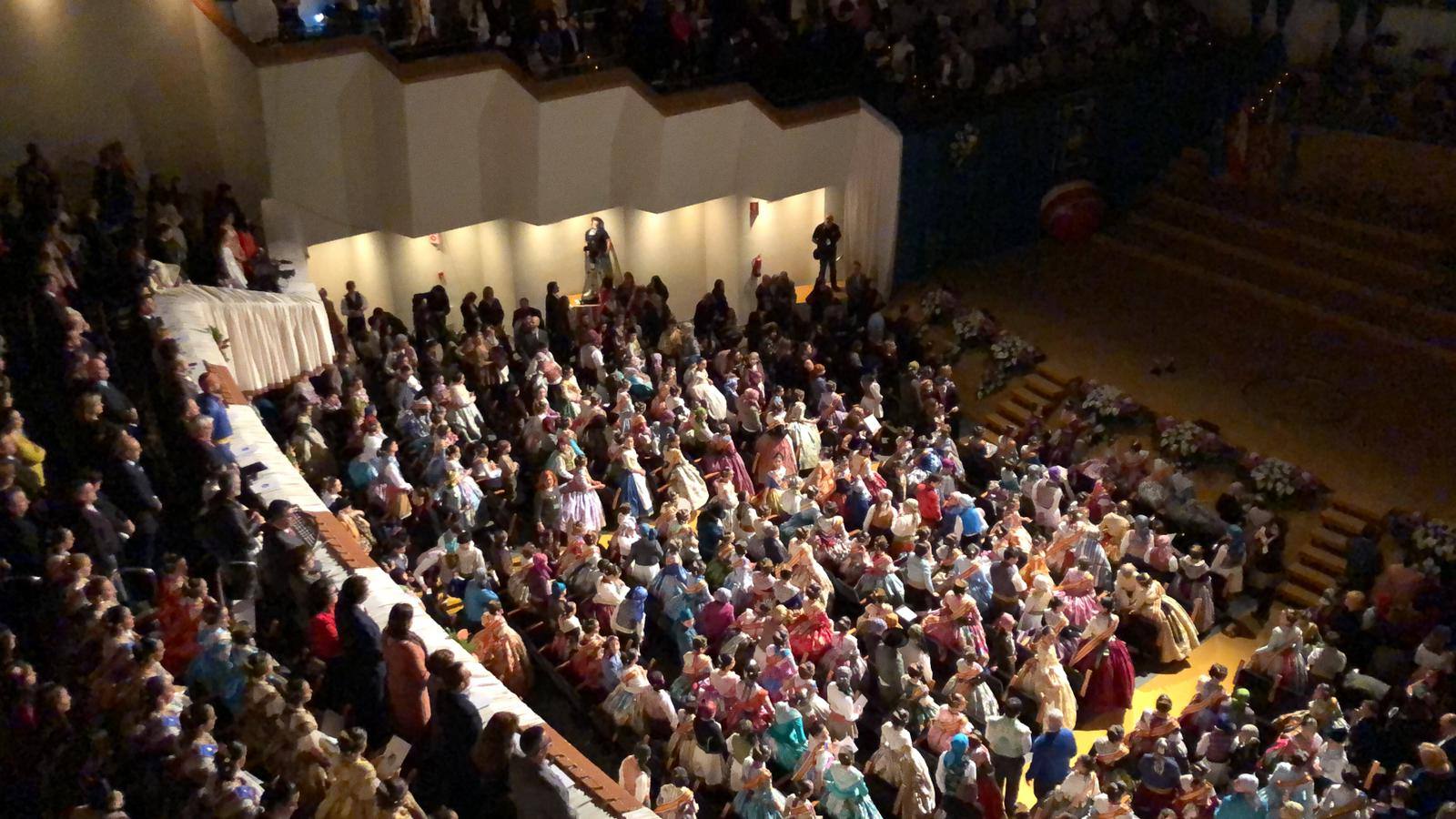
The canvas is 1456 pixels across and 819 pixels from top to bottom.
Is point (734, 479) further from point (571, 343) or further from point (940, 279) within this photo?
point (940, 279)

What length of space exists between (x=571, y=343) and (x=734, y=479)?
3.29 meters

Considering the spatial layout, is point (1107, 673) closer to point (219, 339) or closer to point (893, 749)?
point (893, 749)

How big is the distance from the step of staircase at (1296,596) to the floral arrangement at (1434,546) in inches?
38.2

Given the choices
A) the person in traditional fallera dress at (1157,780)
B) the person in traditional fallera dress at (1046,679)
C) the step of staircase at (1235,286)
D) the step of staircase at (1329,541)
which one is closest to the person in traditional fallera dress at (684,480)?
the person in traditional fallera dress at (1046,679)

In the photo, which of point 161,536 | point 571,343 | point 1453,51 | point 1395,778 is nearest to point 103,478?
point 161,536

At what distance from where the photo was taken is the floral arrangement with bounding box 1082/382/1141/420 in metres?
14.4

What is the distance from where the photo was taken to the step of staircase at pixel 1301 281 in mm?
14992

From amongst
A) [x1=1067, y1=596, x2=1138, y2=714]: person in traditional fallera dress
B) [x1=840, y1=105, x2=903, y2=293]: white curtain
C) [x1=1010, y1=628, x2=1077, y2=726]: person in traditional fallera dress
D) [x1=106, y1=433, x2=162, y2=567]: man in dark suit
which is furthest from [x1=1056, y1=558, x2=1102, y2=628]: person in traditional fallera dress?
[x1=840, y1=105, x2=903, y2=293]: white curtain

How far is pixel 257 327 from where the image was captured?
36.1ft

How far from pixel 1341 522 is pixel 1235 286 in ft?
15.5

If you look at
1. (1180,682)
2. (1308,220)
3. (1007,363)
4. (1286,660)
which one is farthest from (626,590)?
(1308,220)

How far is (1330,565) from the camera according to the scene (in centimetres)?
1237

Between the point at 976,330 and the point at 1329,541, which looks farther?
the point at 976,330

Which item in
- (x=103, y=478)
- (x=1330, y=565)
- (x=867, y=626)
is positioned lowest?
(x=1330, y=565)
